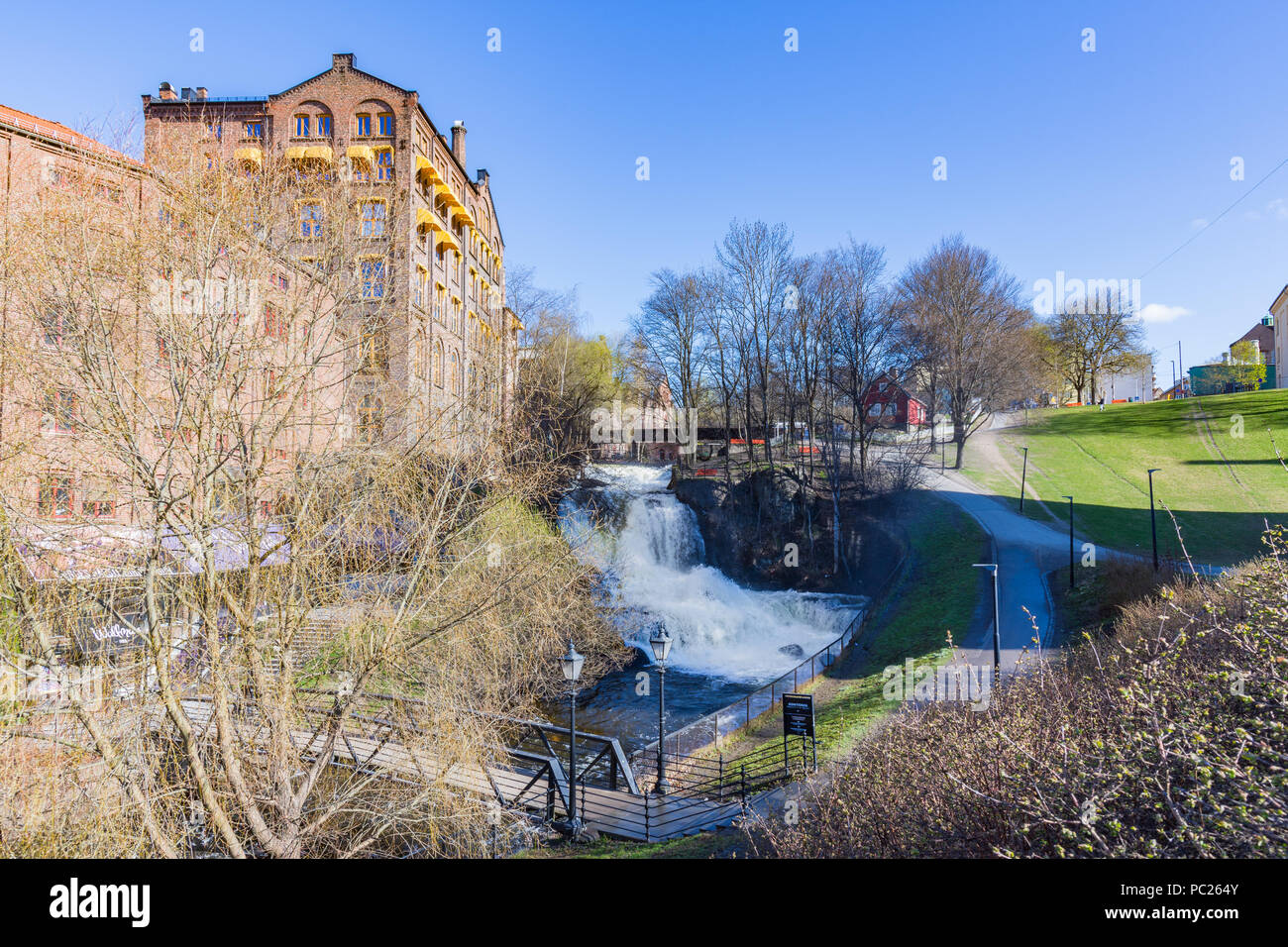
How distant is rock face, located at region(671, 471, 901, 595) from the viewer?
Result: 100 ft

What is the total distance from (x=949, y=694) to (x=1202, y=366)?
2729 inches

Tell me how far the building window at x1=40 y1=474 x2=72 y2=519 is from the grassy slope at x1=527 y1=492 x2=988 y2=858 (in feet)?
24.0

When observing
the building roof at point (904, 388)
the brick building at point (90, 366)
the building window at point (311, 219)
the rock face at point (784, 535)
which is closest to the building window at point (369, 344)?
the brick building at point (90, 366)

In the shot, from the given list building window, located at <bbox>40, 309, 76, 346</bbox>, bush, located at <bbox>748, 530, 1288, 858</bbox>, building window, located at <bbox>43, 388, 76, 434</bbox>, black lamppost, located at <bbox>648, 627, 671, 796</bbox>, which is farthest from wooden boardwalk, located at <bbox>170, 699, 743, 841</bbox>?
building window, located at <bbox>40, 309, 76, 346</bbox>

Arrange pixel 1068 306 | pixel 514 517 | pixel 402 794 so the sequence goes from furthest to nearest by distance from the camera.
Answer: pixel 1068 306 → pixel 514 517 → pixel 402 794

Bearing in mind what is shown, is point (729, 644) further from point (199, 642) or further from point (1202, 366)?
point (1202, 366)

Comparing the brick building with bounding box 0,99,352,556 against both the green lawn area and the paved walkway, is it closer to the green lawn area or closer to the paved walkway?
the paved walkway

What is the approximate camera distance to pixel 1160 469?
33.3 metres

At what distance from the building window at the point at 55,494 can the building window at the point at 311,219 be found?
468 cm

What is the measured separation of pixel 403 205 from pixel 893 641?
800 inches

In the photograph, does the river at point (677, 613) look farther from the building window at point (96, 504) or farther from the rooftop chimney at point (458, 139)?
the rooftop chimney at point (458, 139)

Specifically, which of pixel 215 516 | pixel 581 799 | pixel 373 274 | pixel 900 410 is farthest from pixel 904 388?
pixel 215 516

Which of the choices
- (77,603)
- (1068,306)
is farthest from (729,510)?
(1068,306)
